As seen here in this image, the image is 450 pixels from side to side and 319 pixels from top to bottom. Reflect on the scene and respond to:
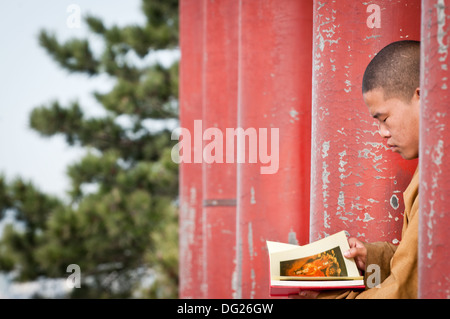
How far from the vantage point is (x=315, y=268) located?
1.09 meters

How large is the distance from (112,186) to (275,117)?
11.5ft

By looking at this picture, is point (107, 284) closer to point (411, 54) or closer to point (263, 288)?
point (263, 288)

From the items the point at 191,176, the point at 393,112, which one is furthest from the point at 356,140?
the point at 191,176

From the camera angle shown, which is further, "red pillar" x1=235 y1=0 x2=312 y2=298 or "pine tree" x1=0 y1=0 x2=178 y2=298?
"pine tree" x1=0 y1=0 x2=178 y2=298

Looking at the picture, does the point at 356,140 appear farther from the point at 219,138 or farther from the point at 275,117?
the point at 219,138

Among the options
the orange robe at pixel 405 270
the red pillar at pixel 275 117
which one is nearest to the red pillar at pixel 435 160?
the orange robe at pixel 405 270

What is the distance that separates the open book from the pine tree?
351 cm

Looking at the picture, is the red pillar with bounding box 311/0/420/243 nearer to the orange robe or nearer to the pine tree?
the orange robe

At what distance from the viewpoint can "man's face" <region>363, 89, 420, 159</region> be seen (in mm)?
1091

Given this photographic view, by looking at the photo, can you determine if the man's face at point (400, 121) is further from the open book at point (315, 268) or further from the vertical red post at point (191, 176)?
the vertical red post at point (191, 176)

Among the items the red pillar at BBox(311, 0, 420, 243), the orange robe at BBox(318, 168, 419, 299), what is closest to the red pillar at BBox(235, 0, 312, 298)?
the red pillar at BBox(311, 0, 420, 243)

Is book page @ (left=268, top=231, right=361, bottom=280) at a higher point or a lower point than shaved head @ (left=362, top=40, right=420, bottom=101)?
lower

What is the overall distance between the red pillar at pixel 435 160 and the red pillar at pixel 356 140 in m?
0.45
